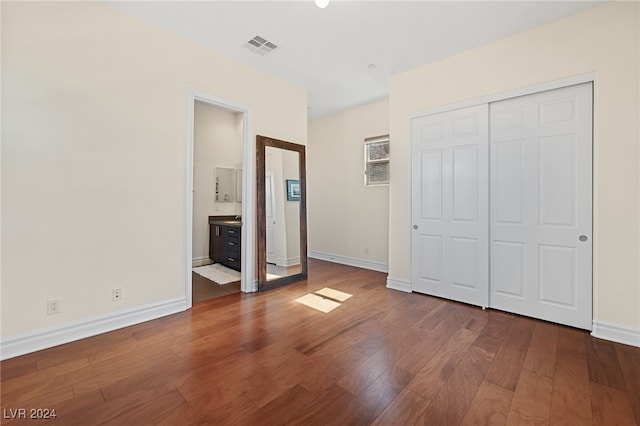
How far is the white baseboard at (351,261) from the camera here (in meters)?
5.07

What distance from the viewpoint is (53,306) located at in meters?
2.35

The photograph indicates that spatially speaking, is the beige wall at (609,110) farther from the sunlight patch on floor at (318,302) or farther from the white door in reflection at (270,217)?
the white door in reflection at (270,217)

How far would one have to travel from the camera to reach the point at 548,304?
9.40 feet

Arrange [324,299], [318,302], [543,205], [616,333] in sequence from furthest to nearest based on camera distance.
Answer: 1. [324,299]
2. [318,302]
3. [543,205]
4. [616,333]

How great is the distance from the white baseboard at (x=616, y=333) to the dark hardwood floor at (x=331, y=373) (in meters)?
0.09

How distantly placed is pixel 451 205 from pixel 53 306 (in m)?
4.16

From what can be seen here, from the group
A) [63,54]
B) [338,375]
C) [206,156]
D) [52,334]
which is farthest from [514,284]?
[206,156]

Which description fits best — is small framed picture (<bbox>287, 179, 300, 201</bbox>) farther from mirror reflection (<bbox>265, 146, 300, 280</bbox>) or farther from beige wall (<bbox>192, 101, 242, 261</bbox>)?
beige wall (<bbox>192, 101, 242, 261</bbox>)

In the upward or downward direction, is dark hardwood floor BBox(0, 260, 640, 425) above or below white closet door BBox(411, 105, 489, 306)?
below

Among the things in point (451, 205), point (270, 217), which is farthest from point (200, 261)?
point (451, 205)

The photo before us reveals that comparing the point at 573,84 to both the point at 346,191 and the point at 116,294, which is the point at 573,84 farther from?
the point at 116,294

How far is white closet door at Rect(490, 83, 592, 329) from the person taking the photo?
8.80 ft

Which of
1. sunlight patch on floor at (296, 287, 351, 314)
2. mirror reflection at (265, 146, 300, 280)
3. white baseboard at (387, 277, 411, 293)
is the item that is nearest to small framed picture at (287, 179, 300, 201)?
mirror reflection at (265, 146, 300, 280)

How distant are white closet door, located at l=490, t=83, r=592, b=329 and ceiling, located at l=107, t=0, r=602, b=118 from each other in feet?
2.65
